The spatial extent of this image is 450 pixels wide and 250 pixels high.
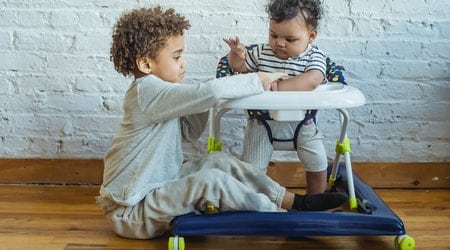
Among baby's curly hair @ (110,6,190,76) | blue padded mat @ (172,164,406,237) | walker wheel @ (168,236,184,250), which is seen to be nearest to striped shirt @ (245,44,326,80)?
baby's curly hair @ (110,6,190,76)

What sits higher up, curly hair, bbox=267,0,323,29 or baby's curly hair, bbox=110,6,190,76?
curly hair, bbox=267,0,323,29

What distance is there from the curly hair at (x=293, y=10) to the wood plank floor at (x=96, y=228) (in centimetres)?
56

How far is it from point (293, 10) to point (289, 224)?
537 millimetres

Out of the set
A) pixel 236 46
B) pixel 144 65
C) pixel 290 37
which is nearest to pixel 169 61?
pixel 144 65

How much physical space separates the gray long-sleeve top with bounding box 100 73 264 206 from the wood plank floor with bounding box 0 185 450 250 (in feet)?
0.45

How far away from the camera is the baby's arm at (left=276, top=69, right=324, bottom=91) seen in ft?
5.39

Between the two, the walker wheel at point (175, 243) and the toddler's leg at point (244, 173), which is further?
the toddler's leg at point (244, 173)

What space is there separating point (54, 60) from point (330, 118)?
0.87m

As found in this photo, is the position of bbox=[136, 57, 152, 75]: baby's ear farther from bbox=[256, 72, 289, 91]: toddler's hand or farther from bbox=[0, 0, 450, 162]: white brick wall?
bbox=[0, 0, 450, 162]: white brick wall

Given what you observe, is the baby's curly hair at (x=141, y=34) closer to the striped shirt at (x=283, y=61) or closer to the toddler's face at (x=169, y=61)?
the toddler's face at (x=169, y=61)

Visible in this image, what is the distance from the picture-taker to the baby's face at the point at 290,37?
5.56 feet

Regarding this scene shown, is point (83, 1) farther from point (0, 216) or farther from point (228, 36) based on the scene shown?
point (0, 216)

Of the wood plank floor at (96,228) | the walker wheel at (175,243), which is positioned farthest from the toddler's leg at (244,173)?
the walker wheel at (175,243)

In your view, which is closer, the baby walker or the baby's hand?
the baby walker
